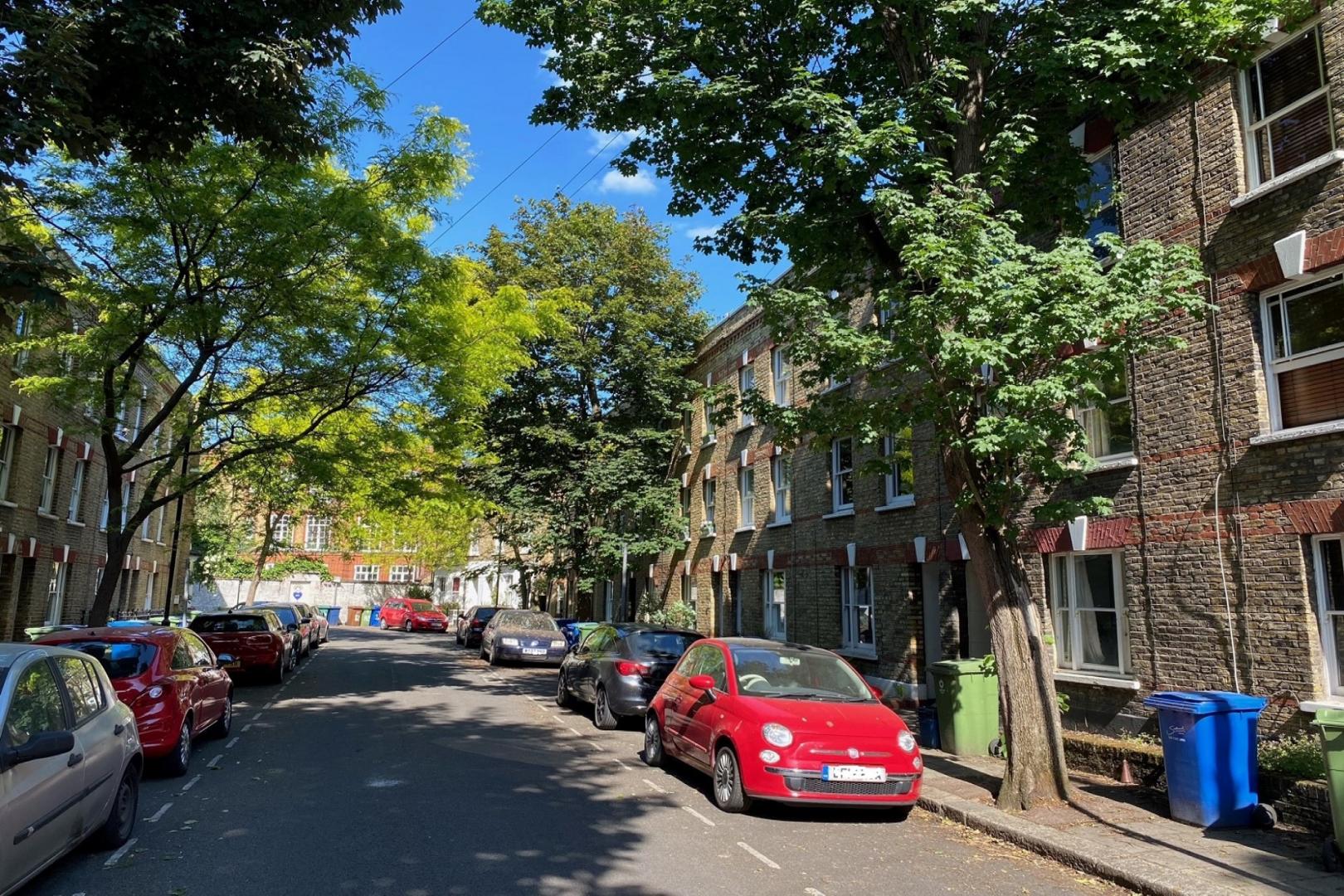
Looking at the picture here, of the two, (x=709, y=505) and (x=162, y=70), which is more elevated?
(x=162, y=70)

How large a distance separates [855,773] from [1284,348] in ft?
21.8

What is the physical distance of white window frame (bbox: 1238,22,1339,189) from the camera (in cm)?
914

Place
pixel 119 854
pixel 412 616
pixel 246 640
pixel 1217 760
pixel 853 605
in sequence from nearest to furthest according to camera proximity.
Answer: pixel 119 854 < pixel 1217 760 < pixel 246 640 < pixel 853 605 < pixel 412 616

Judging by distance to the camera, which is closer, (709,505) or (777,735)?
(777,735)

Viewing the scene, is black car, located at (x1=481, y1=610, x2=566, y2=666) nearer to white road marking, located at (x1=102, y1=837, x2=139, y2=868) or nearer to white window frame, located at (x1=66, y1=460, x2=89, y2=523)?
white window frame, located at (x1=66, y1=460, x2=89, y2=523)

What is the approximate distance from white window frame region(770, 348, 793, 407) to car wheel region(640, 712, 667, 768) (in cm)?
1161

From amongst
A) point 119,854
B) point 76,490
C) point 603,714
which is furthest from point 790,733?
point 76,490

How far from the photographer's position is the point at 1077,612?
471 inches

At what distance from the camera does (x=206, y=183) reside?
13.2 m

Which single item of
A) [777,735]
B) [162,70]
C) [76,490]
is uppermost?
[162,70]

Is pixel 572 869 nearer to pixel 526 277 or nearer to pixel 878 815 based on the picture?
pixel 878 815

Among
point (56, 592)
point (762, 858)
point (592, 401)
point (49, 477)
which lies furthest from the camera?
point (592, 401)

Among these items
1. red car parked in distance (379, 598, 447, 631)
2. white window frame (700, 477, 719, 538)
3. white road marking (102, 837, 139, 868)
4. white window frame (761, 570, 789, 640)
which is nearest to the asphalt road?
white road marking (102, 837, 139, 868)

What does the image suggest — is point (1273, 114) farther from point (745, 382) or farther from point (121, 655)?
point (745, 382)
